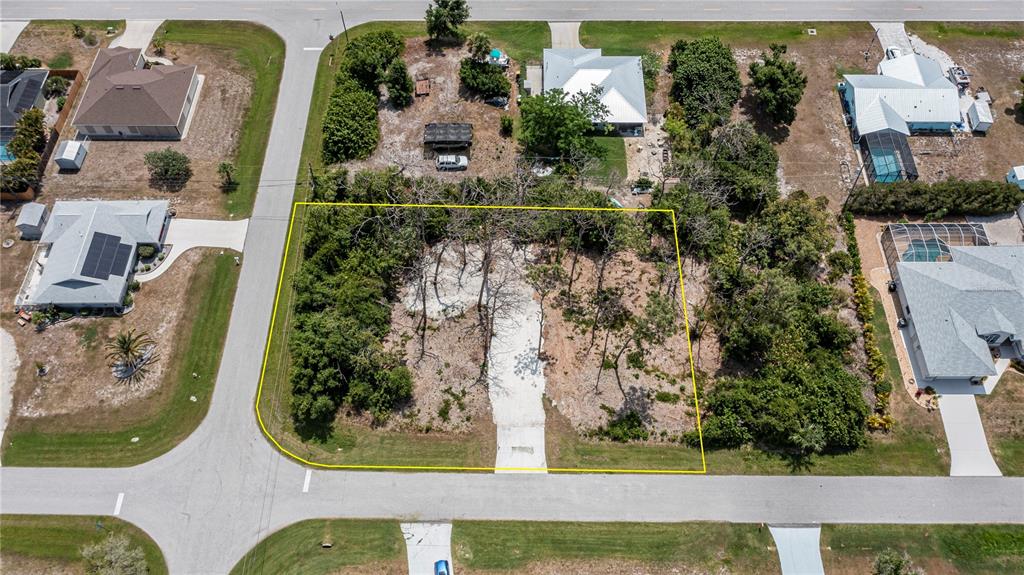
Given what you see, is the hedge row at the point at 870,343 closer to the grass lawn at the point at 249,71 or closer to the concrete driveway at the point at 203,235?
the concrete driveway at the point at 203,235

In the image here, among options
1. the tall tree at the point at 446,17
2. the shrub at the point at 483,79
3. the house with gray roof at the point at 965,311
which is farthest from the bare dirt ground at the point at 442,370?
the house with gray roof at the point at 965,311

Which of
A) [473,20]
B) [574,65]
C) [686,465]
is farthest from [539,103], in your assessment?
[686,465]

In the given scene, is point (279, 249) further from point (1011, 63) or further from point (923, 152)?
point (1011, 63)

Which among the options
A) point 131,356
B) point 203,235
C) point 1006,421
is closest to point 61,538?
point 131,356

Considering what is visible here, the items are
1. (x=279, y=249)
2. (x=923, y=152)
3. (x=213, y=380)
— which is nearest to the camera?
(x=213, y=380)

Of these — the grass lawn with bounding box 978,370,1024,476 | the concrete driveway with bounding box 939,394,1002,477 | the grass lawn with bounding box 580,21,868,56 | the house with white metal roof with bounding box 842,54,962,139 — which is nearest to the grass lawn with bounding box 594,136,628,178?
the grass lawn with bounding box 580,21,868,56

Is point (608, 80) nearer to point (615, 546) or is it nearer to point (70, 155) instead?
point (615, 546)
